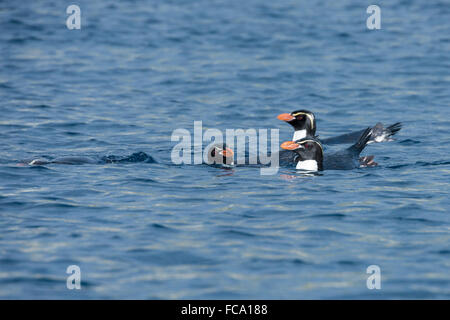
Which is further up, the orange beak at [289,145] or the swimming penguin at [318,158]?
the orange beak at [289,145]

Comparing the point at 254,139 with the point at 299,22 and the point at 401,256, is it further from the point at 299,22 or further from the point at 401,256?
the point at 299,22

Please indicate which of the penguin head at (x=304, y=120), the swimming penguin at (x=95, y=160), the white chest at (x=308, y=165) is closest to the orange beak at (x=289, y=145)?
the white chest at (x=308, y=165)

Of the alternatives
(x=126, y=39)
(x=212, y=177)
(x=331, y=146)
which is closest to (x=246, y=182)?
(x=212, y=177)

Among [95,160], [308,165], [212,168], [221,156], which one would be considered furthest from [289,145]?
[95,160]

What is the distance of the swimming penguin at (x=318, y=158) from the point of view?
12.3 metres

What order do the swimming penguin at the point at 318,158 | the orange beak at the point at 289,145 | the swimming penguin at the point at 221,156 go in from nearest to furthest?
the orange beak at the point at 289,145, the swimming penguin at the point at 318,158, the swimming penguin at the point at 221,156

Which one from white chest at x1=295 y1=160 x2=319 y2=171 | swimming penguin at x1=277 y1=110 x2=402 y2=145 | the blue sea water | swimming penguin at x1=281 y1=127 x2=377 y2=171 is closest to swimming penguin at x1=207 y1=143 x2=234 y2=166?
the blue sea water

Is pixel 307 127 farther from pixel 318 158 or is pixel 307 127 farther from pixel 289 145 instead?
pixel 289 145

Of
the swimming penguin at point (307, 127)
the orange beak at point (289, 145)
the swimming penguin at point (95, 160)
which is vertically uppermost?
the swimming penguin at point (307, 127)

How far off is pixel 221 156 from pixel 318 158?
1.63 metres

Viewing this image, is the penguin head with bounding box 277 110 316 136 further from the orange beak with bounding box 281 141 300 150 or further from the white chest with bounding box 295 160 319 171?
the orange beak with bounding box 281 141 300 150

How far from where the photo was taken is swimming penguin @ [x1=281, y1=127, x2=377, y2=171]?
484 inches

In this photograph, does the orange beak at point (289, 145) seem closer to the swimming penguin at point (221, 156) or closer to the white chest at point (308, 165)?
the white chest at point (308, 165)

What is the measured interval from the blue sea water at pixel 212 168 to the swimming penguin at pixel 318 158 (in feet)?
1.18
